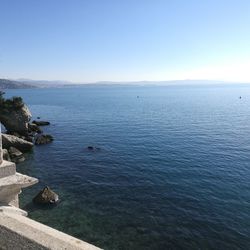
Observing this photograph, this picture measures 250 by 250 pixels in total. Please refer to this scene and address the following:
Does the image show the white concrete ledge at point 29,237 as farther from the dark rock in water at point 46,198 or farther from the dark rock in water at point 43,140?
the dark rock in water at point 43,140

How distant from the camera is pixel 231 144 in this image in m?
53.2

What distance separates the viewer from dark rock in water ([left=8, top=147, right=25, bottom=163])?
1809 inches

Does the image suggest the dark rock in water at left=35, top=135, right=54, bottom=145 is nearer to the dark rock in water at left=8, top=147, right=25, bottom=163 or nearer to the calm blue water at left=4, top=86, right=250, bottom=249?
the calm blue water at left=4, top=86, right=250, bottom=249

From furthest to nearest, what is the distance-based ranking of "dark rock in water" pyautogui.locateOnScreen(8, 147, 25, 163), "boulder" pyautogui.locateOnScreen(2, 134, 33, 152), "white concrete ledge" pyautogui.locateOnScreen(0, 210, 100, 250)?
1. "boulder" pyautogui.locateOnScreen(2, 134, 33, 152)
2. "dark rock in water" pyautogui.locateOnScreen(8, 147, 25, 163)
3. "white concrete ledge" pyautogui.locateOnScreen(0, 210, 100, 250)

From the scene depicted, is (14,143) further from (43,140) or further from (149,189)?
(149,189)

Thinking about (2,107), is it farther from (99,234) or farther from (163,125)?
(99,234)

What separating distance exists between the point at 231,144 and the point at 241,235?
3129 cm

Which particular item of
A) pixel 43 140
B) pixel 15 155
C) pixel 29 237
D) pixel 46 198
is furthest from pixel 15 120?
pixel 29 237

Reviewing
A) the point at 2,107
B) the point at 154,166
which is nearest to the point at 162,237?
the point at 154,166

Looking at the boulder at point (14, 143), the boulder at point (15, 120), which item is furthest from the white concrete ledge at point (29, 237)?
the boulder at point (15, 120)

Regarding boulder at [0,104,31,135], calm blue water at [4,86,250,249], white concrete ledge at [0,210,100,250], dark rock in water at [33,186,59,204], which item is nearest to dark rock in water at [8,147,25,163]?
calm blue water at [4,86,250,249]

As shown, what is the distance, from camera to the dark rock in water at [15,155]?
45.9m

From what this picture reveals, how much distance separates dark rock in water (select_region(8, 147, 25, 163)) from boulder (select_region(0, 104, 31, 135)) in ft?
51.0

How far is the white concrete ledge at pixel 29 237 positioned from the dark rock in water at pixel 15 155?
3728cm
